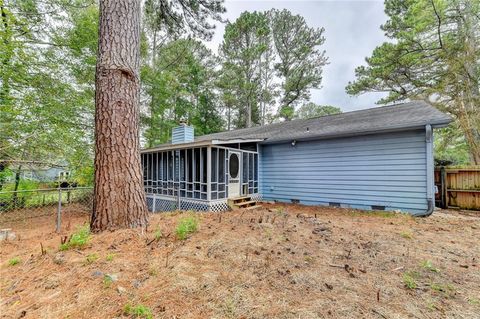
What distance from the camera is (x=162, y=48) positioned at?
16.5 m

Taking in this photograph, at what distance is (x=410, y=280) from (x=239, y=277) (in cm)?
199

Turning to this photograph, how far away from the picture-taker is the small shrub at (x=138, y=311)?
1748 mm

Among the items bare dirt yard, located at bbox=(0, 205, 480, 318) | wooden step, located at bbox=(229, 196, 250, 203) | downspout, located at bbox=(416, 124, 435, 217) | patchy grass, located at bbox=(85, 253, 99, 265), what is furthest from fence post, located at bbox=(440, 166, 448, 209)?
patchy grass, located at bbox=(85, 253, 99, 265)

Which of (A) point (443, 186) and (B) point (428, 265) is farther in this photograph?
(A) point (443, 186)

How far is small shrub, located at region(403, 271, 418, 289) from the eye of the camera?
2.41 metres

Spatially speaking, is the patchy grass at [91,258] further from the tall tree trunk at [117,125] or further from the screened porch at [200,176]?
the screened porch at [200,176]

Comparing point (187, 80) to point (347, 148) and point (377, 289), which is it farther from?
point (377, 289)

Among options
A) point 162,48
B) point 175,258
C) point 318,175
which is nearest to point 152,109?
point 162,48

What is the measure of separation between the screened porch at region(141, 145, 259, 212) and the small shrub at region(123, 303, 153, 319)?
567cm

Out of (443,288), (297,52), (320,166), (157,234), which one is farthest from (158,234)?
(297,52)

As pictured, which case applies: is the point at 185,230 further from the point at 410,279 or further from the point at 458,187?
the point at 458,187

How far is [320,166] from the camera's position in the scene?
8266 mm

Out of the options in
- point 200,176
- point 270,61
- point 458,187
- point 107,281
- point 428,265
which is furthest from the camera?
point 270,61

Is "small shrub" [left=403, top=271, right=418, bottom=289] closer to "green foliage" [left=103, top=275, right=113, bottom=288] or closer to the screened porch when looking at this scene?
"green foliage" [left=103, top=275, right=113, bottom=288]
